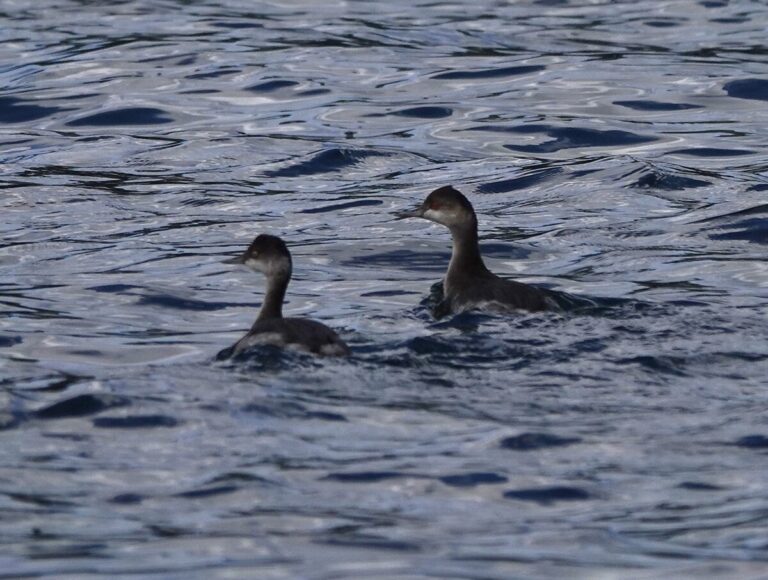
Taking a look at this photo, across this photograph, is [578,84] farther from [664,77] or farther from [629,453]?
[629,453]

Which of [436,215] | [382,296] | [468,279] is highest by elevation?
[436,215]

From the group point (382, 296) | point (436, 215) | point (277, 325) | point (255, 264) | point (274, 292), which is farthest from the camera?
point (436, 215)

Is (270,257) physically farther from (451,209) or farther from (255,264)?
(451,209)

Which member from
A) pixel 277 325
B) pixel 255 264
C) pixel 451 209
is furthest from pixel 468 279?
pixel 277 325

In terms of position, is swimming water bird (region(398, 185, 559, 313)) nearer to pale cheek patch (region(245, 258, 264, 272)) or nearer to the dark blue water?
the dark blue water

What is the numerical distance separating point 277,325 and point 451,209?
2.75 meters

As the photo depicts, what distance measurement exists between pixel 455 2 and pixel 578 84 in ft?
20.6

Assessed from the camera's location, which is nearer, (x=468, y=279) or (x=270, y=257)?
(x=270, y=257)

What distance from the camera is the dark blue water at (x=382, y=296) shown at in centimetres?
733

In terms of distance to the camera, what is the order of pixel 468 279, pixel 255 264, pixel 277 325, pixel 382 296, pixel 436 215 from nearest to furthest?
pixel 277 325, pixel 255 264, pixel 468 279, pixel 382 296, pixel 436 215

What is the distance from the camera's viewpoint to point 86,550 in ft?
23.1

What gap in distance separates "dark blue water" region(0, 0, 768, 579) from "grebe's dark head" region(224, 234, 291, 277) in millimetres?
573

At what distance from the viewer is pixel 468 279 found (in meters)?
11.5

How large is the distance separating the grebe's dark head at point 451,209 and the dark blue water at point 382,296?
627 mm
